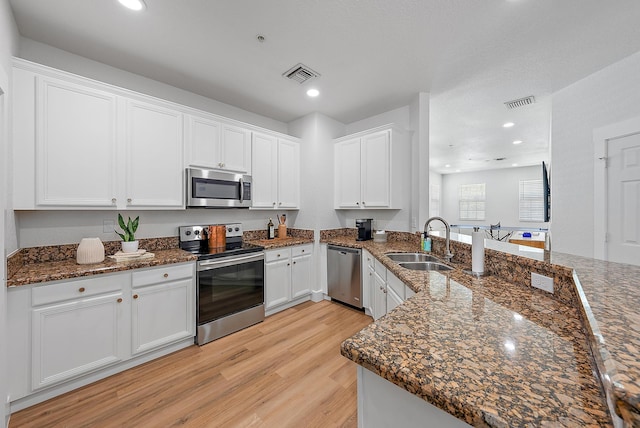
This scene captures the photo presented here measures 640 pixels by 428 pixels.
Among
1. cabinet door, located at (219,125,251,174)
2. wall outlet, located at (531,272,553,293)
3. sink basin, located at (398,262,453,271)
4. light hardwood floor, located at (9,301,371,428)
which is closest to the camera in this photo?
wall outlet, located at (531,272,553,293)

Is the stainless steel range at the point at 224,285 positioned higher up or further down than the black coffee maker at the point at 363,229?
further down

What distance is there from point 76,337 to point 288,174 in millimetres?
2709

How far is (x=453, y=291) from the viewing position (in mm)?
1327

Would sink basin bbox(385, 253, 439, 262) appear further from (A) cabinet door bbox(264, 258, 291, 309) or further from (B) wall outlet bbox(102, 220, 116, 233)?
(B) wall outlet bbox(102, 220, 116, 233)

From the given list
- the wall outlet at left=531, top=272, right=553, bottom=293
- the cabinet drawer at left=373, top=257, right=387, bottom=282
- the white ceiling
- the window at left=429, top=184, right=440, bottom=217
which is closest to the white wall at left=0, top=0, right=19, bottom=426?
the white ceiling

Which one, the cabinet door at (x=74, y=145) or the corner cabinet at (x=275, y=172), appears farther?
the corner cabinet at (x=275, y=172)

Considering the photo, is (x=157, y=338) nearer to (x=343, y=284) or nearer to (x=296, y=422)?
(x=296, y=422)

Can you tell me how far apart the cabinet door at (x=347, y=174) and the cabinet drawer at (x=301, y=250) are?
79 centimetres

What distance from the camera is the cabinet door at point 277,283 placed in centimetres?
302

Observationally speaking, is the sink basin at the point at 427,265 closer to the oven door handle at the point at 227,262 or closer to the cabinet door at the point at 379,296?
the cabinet door at the point at 379,296

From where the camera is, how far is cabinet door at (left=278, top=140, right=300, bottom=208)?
3.56 metres

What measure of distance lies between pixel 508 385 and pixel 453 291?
2.53 feet

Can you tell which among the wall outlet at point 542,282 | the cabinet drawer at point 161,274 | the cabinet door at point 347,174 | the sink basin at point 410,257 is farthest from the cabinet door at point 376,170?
the cabinet drawer at point 161,274

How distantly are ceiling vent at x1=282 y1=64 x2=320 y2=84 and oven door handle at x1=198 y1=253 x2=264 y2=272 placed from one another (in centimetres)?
201
